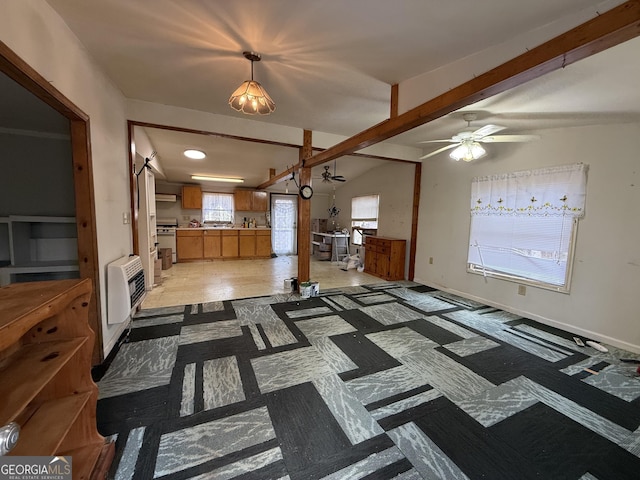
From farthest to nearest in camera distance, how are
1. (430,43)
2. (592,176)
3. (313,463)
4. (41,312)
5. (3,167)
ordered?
1. (592,176)
2. (3,167)
3. (430,43)
4. (313,463)
5. (41,312)

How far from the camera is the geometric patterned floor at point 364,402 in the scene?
4.40 ft

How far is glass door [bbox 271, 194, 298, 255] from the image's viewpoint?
8234mm

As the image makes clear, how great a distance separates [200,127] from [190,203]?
4.14m

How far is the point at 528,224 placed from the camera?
336 centimetres

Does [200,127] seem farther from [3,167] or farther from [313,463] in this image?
[313,463]

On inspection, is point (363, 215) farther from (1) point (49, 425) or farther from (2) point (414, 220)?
(1) point (49, 425)

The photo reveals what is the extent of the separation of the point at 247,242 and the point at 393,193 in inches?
165

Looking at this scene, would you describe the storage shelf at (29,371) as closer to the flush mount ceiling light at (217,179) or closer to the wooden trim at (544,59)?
the wooden trim at (544,59)

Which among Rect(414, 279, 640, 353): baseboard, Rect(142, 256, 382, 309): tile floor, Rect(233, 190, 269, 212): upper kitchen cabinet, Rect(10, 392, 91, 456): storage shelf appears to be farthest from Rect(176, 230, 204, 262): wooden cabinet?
Rect(414, 279, 640, 353): baseboard

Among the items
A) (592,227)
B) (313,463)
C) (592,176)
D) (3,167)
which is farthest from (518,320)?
(3,167)

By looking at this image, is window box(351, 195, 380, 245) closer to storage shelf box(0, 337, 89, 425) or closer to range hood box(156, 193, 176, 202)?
range hood box(156, 193, 176, 202)

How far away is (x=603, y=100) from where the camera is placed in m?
2.19

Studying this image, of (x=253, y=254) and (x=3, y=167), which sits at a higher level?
(x=3, y=167)

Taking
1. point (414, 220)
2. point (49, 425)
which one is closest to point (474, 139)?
point (414, 220)
